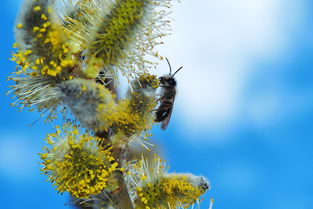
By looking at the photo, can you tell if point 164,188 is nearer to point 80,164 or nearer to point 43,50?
point 80,164

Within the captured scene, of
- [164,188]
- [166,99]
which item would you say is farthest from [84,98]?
[166,99]

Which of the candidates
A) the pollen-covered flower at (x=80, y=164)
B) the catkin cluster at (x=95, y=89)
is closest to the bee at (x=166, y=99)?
the catkin cluster at (x=95, y=89)

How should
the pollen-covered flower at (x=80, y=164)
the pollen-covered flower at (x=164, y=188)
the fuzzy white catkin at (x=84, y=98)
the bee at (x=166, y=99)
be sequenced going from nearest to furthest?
the fuzzy white catkin at (x=84, y=98) → the pollen-covered flower at (x=80, y=164) → the pollen-covered flower at (x=164, y=188) → the bee at (x=166, y=99)

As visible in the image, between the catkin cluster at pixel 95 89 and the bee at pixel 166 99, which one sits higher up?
the bee at pixel 166 99

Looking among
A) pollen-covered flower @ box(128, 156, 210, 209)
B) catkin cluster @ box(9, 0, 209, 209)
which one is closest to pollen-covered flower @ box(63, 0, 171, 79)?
catkin cluster @ box(9, 0, 209, 209)

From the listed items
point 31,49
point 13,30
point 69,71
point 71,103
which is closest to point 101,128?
point 71,103

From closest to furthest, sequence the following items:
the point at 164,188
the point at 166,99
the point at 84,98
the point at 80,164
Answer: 1. the point at 84,98
2. the point at 80,164
3. the point at 164,188
4. the point at 166,99

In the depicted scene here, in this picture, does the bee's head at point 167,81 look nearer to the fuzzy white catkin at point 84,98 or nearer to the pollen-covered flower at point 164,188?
the pollen-covered flower at point 164,188

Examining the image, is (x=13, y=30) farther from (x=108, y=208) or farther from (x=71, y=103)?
(x=108, y=208)
